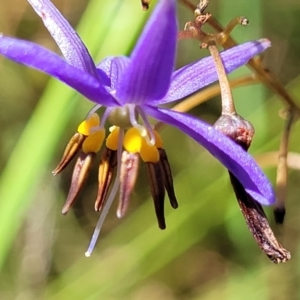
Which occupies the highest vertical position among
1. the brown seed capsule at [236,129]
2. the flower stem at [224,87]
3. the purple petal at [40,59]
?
the flower stem at [224,87]

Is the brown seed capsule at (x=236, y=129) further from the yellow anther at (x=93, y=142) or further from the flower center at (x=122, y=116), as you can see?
the yellow anther at (x=93, y=142)

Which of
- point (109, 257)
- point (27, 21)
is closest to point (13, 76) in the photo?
point (27, 21)

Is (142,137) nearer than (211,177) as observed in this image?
Yes

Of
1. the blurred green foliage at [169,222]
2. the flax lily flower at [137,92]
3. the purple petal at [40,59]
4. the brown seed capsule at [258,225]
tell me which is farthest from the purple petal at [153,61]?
the blurred green foliage at [169,222]

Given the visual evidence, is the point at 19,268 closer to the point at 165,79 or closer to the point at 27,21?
the point at 27,21

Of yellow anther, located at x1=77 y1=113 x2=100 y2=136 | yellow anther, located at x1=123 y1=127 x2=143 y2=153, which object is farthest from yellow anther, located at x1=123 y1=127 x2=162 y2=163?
yellow anther, located at x1=77 y1=113 x2=100 y2=136

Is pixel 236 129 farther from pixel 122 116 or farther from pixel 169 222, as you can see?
pixel 169 222

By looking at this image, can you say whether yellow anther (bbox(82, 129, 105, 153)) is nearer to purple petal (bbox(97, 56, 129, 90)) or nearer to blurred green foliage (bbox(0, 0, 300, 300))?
purple petal (bbox(97, 56, 129, 90))
